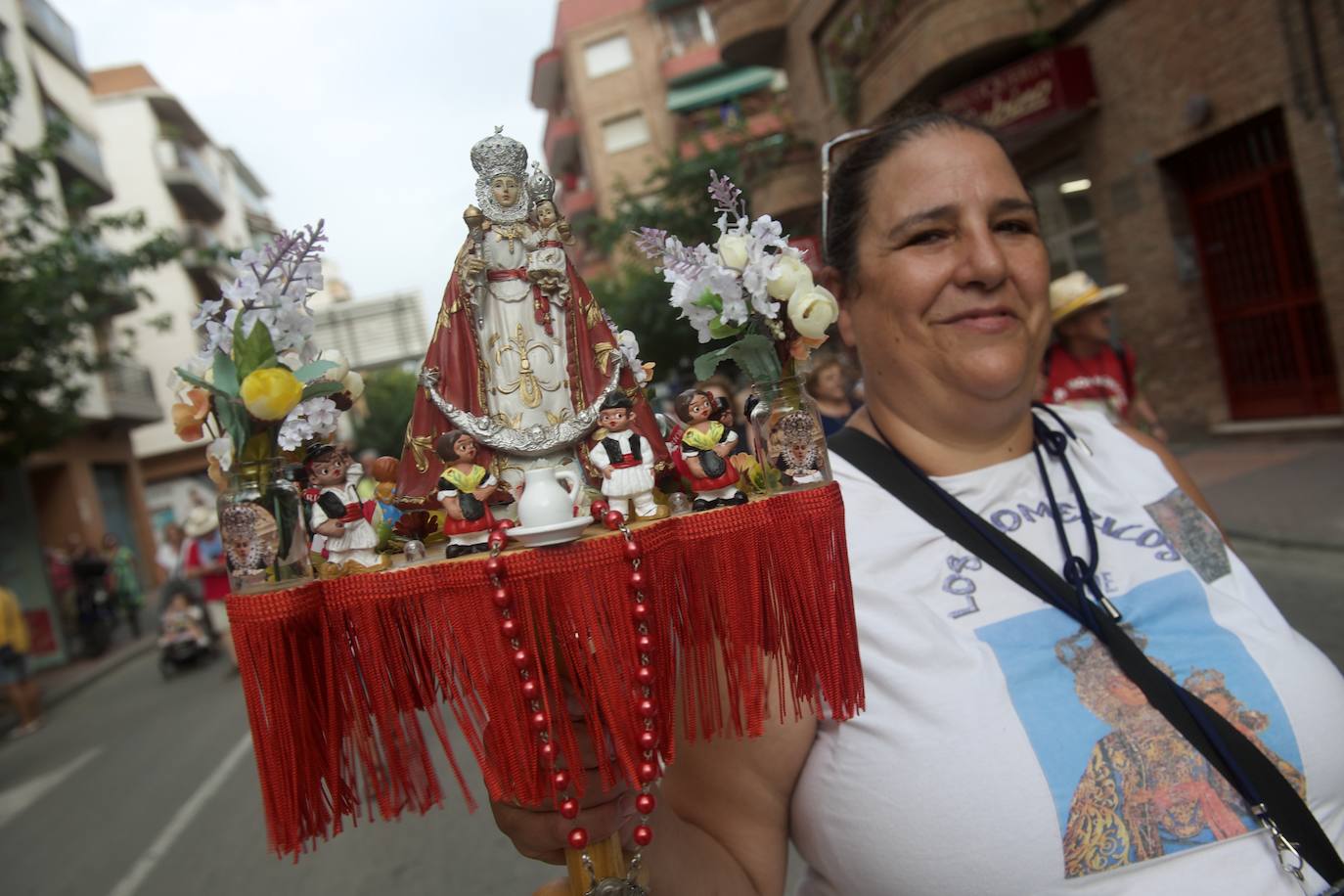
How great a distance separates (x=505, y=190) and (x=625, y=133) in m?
32.3

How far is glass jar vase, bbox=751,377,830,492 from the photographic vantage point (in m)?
1.20

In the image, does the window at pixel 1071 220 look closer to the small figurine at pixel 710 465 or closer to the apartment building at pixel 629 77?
the small figurine at pixel 710 465

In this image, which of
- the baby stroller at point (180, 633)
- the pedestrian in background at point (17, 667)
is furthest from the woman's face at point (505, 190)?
the baby stroller at point (180, 633)

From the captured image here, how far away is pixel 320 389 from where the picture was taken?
46.0 inches

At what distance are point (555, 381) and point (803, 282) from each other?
39 cm

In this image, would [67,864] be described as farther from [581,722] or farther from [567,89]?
[567,89]

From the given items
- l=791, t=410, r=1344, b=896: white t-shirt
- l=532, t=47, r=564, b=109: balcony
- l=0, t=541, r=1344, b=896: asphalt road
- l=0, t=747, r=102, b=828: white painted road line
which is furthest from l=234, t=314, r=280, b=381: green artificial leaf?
l=532, t=47, r=564, b=109: balcony

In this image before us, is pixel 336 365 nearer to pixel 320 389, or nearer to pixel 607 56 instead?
pixel 320 389

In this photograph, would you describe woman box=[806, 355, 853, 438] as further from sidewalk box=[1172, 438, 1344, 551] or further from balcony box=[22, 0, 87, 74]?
balcony box=[22, 0, 87, 74]

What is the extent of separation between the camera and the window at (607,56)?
103 ft

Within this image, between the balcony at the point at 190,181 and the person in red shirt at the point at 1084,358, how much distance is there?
103 feet

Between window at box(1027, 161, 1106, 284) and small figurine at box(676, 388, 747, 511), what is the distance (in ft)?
37.2

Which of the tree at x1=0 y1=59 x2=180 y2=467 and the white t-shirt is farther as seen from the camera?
the tree at x1=0 y1=59 x2=180 y2=467

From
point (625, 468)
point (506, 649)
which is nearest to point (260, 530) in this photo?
point (506, 649)
